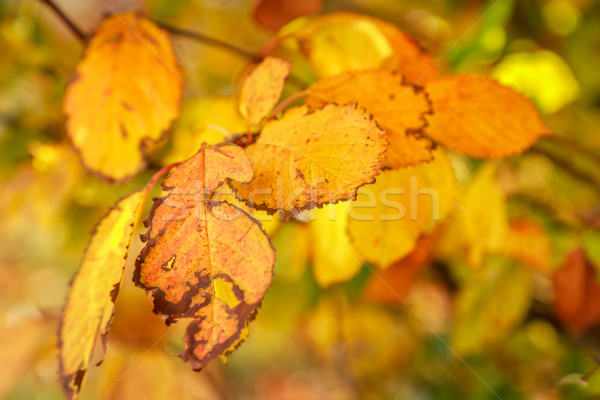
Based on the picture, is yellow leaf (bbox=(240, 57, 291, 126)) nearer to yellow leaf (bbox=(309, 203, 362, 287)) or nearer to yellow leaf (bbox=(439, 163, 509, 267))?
yellow leaf (bbox=(309, 203, 362, 287))

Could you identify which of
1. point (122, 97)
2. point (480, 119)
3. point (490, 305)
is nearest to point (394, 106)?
point (480, 119)

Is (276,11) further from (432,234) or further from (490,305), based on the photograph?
(490,305)

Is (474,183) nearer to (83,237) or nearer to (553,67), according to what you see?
(553,67)

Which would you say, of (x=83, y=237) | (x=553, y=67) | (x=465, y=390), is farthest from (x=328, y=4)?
(x=465, y=390)

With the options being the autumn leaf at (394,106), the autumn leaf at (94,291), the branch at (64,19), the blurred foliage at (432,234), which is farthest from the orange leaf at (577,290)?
the branch at (64,19)

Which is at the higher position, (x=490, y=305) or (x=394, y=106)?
(x=394, y=106)

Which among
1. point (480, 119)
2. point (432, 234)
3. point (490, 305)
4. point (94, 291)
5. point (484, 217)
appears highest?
point (480, 119)

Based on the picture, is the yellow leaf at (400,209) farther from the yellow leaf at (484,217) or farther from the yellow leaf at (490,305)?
the yellow leaf at (490,305)
